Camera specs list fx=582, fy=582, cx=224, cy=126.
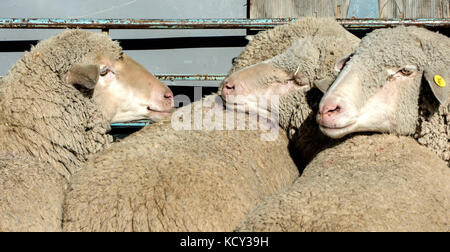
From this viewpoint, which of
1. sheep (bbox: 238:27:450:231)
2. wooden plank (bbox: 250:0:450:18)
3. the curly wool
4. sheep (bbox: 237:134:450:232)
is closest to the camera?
sheep (bbox: 237:134:450:232)

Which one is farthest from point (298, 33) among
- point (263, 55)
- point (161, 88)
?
point (161, 88)

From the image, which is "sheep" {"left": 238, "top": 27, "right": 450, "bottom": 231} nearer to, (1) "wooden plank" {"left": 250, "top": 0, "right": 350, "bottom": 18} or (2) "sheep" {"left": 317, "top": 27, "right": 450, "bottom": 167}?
(2) "sheep" {"left": 317, "top": 27, "right": 450, "bottom": 167}

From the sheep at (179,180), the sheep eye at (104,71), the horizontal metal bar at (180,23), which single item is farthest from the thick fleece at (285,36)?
the sheep eye at (104,71)

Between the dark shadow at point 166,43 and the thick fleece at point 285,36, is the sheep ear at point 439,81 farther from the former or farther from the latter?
the dark shadow at point 166,43

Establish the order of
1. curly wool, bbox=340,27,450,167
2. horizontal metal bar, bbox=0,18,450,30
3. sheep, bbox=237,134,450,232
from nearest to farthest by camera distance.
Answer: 1. sheep, bbox=237,134,450,232
2. curly wool, bbox=340,27,450,167
3. horizontal metal bar, bbox=0,18,450,30

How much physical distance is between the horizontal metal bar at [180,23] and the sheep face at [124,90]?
34.0 inches

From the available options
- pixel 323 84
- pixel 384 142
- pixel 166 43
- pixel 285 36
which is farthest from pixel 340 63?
pixel 166 43

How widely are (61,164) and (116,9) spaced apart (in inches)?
92.8

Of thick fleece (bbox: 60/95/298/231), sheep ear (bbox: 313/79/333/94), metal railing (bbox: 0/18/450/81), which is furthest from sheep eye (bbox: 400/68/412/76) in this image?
metal railing (bbox: 0/18/450/81)

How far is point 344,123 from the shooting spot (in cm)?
350

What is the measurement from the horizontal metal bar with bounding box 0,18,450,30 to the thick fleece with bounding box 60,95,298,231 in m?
1.43

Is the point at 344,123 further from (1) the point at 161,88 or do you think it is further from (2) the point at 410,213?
(1) the point at 161,88

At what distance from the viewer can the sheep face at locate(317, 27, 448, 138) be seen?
3523mm

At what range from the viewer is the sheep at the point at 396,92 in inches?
137
